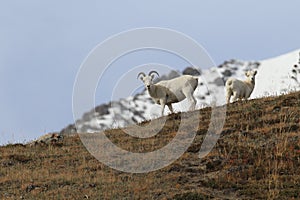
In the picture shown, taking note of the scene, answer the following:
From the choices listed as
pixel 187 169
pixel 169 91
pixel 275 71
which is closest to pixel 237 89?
pixel 169 91

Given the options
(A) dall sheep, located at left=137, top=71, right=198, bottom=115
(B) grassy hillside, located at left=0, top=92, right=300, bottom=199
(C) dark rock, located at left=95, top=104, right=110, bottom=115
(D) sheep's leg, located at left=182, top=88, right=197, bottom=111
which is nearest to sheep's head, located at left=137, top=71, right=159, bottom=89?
(A) dall sheep, located at left=137, top=71, right=198, bottom=115

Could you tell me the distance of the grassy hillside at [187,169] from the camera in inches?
604

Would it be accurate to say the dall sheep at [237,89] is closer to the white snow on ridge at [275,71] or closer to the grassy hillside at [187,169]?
the grassy hillside at [187,169]

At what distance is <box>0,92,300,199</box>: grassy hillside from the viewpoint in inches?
604

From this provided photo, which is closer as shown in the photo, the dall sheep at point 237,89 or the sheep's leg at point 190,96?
the sheep's leg at point 190,96

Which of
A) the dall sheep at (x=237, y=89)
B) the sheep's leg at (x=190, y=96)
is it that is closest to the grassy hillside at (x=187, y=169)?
the sheep's leg at (x=190, y=96)

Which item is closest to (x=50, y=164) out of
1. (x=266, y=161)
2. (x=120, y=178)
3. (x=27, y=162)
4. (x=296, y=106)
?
(x=27, y=162)

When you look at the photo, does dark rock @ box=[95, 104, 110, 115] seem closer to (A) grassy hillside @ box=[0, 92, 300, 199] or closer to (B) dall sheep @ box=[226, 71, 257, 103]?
(B) dall sheep @ box=[226, 71, 257, 103]

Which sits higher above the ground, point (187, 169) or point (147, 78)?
point (147, 78)

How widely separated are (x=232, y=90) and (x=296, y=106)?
17.4 feet

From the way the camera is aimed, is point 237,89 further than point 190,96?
Yes

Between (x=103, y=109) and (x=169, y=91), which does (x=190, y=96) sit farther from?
(x=103, y=109)

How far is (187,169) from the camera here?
17.4 m

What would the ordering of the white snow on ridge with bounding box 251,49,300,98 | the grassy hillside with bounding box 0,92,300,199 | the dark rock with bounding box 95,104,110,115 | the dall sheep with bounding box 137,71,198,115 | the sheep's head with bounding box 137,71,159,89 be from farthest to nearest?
the dark rock with bounding box 95,104,110,115
the white snow on ridge with bounding box 251,49,300,98
the dall sheep with bounding box 137,71,198,115
the sheep's head with bounding box 137,71,159,89
the grassy hillside with bounding box 0,92,300,199
